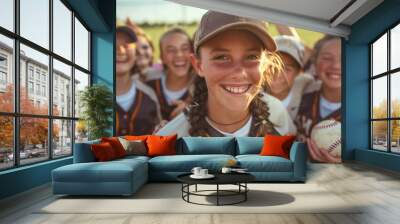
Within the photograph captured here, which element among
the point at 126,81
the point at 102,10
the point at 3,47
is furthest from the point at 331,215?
the point at 102,10

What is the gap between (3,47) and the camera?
489cm

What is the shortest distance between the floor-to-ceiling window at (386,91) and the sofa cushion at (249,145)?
9.99ft

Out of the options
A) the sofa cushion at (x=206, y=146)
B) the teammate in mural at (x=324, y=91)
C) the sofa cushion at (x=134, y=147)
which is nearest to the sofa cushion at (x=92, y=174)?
the sofa cushion at (x=134, y=147)

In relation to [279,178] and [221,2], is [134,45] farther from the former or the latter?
[279,178]

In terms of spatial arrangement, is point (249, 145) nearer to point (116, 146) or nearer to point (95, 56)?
point (116, 146)

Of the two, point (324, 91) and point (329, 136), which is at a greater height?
point (324, 91)

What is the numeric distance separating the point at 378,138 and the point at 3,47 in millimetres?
7756

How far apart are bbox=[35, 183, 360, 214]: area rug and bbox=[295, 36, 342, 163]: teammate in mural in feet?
12.2

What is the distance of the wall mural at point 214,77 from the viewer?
A: 8.87 m

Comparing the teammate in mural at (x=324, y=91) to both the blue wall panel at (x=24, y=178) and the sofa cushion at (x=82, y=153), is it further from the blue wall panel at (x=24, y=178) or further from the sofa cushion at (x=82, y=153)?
the blue wall panel at (x=24, y=178)

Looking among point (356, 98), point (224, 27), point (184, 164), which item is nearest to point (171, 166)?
point (184, 164)

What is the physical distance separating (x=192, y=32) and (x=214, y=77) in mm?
1189

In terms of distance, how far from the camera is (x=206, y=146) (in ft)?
22.7

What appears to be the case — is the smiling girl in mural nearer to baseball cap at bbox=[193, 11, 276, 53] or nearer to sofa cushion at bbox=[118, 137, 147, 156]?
baseball cap at bbox=[193, 11, 276, 53]
